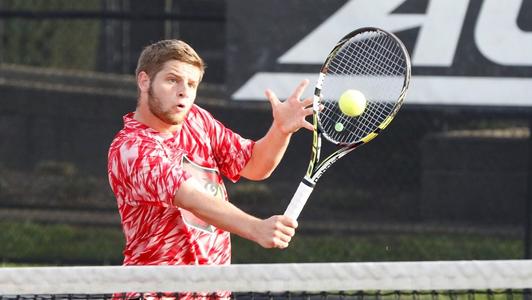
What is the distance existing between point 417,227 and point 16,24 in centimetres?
442

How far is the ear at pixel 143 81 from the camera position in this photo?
12.2ft

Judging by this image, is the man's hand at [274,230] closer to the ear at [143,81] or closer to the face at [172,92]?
the face at [172,92]

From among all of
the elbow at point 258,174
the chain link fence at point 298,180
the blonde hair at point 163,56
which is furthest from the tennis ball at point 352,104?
the chain link fence at point 298,180

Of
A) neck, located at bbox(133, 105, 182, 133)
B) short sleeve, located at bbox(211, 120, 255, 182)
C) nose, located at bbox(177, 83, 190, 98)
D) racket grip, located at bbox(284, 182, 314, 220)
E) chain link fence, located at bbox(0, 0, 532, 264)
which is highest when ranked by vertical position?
nose, located at bbox(177, 83, 190, 98)

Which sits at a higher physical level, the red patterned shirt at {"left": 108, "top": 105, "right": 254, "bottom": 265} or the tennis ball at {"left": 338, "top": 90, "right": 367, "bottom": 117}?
the tennis ball at {"left": 338, "top": 90, "right": 367, "bottom": 117}

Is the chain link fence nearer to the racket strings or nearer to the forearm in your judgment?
the racket strings

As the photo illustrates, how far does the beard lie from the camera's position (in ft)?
12.0

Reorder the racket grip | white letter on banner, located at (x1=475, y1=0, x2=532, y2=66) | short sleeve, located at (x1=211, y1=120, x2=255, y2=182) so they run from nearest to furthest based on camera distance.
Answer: the racket grip, short sleeve, located at (x1=211, y1=120, x2=255, y2=182), white letter on banner, located at (x1=475, y1=0, x2=532, y2=66)

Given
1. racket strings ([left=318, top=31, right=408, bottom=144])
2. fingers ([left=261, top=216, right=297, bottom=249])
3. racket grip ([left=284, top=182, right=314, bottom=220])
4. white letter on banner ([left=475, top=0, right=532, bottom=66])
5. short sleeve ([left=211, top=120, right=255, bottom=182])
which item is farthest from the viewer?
white letter on banner ([left=475, top=0, right=532, bottom=66])

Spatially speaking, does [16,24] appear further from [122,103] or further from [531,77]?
[531,77]

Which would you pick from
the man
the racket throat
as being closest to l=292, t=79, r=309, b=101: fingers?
the man

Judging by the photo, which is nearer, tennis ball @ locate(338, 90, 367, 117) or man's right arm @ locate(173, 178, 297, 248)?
man's right arm @ locate(173, 178, 297, 248)

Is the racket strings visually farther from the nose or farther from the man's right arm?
the man's right arm

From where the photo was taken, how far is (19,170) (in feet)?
27.4
